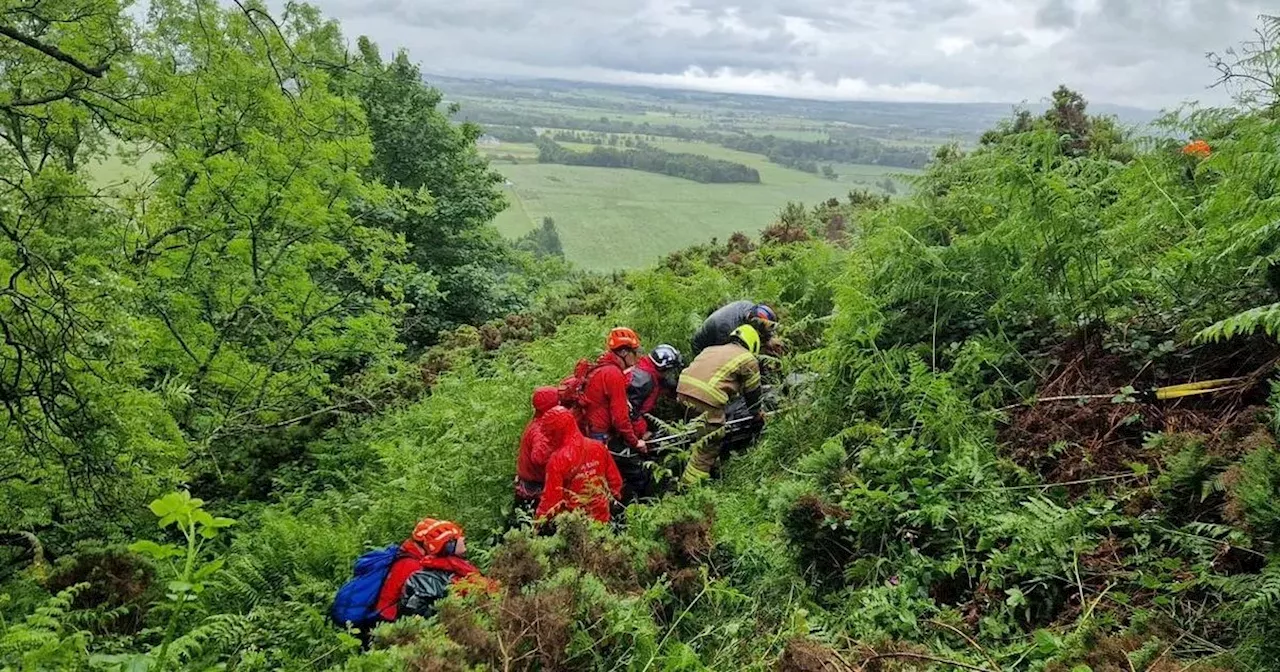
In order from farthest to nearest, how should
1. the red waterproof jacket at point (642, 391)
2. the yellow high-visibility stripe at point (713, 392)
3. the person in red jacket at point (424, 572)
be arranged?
the red waterproof jacket at point (642, 391) < the yellow high-visibility stripe at point (713, 392) < the person in red jacket at point (424, 572)

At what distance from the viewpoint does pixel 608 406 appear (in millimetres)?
6949

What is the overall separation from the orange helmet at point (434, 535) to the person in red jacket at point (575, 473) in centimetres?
72

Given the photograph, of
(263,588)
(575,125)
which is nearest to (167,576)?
(263,588)

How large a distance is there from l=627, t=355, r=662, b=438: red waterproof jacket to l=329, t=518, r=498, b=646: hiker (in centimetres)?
257

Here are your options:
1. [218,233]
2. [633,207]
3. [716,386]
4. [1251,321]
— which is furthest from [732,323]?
[633,207]

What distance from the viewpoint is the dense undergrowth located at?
3.34m

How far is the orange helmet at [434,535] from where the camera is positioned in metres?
4.96

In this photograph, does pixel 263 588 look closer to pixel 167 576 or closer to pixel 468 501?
pixel 167 576

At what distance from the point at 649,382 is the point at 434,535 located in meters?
2.99

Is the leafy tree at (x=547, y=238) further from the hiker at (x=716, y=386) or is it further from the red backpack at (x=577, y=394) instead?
the hiker at (x=716, y=386)

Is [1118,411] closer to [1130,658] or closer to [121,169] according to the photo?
[1130,658]

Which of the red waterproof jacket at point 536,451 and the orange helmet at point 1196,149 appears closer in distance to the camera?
the orange helmet at point 1196,149

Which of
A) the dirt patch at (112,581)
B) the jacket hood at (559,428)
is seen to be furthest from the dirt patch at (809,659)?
the dirt patch at (112,581)

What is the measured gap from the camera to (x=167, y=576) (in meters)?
6.73
